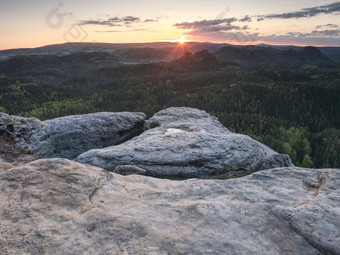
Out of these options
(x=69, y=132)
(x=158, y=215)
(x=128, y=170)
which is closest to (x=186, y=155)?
(x=128, y=170)

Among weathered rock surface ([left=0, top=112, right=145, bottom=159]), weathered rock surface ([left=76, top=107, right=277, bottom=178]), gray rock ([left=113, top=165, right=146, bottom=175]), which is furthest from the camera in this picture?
weathered rock surface ([left=0, top=112, right=145, bottom=159])

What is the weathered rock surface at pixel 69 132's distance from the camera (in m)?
22.9

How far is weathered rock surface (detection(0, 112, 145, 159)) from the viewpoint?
75.2ft

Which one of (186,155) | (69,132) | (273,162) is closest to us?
(273,162)

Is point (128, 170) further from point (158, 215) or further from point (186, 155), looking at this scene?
point (158, 215)

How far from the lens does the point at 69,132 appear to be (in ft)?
87.4

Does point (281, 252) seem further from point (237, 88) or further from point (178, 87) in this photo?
point (178, 87)

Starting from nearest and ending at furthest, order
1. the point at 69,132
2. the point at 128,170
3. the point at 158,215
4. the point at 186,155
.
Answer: the point at 158,215, the point at 128,170, the point at 186,155, the point at 69,132

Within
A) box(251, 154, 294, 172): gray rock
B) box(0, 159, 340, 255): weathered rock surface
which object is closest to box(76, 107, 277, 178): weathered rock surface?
box(251, 154, 294, 172): gray rock

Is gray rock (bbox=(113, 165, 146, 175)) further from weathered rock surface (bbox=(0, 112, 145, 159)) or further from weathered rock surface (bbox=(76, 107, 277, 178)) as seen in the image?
weathered rock surface (bbox=(0, 112, 145, 159))

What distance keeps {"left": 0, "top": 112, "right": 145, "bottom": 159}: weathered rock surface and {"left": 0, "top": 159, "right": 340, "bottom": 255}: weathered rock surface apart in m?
13.9

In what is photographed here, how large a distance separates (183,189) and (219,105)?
126m

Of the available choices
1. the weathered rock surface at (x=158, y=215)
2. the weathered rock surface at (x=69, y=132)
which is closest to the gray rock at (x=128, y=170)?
the weathered rock surface at (x=158, y=215)

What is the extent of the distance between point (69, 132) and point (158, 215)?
20.6 metres
